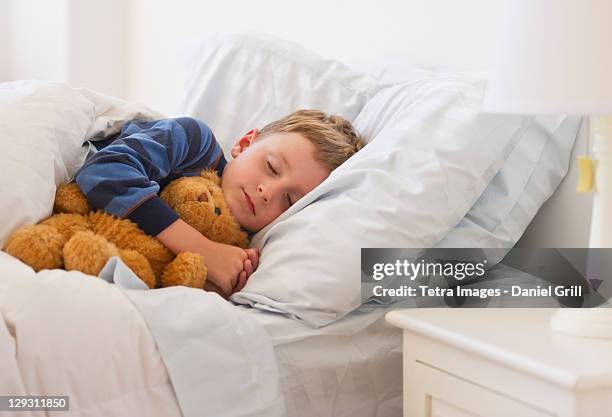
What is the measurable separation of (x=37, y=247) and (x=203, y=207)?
0.29 m

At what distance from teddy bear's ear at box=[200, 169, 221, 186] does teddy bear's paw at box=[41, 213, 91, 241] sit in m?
0.24

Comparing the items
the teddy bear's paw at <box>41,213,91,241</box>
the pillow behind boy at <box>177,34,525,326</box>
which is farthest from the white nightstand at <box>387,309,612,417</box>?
the teddy bear's paw at <box>41,213,91,241</box>

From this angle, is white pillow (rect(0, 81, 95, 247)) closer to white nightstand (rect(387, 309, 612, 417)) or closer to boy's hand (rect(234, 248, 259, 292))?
boy's hand (rect(234, 248, 259, 292))

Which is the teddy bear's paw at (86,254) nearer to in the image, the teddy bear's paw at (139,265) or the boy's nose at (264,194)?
the teddy bear's paw at (139,265)

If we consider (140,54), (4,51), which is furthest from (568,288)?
(4,51)

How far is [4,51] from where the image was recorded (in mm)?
3193

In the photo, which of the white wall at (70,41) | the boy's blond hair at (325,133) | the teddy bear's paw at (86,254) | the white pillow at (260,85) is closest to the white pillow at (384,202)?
the boy's blond hair at (325,133)

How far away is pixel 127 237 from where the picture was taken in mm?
1332

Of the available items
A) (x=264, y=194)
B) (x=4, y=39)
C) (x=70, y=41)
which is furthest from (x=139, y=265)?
(x=4, y=39)

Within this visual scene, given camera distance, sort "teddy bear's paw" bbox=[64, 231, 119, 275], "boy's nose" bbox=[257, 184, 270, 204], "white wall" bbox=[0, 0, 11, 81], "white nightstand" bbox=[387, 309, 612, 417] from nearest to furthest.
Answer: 1. "white nightstand" bbox=[387, 309, 612, 417]
2. "teddy bear's paw" bbox=[64, 231, 119, 275]
3. "boy's nose" bbox=[257, 184, 270, 204]
4. "white wall" bbox=[0, 0, 11, 81]

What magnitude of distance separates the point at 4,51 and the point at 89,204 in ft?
6.67

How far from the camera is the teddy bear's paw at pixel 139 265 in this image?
1284mm

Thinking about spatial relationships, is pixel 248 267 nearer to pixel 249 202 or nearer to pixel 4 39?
pixel 249 202

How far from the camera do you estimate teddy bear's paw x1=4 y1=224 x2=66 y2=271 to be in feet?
4.06
